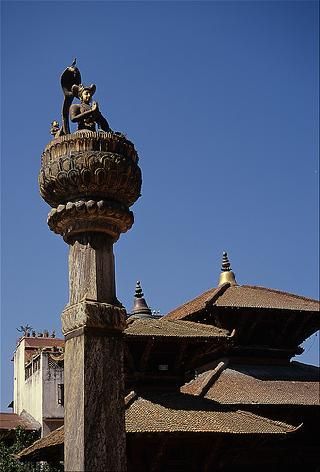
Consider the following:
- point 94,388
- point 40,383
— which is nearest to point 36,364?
point 40,383

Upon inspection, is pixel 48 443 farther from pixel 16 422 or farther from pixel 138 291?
pixel 16 422

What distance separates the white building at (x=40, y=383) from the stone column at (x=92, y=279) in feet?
96.4

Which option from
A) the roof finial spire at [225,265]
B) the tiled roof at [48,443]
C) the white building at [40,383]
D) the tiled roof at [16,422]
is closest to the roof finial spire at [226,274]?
the roof finial spire at [225,265]

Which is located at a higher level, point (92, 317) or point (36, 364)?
point (36, 364)

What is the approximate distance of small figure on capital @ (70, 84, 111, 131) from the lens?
6027mm

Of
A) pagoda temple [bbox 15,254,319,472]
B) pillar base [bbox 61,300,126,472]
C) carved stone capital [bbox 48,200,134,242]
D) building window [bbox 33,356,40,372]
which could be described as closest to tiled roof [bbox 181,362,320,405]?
pagoda temple [bbox 15,254,319,472]

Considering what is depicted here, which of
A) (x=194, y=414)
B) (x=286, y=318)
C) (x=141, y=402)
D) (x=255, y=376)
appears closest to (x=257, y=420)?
Answer: (x=194, y=414)

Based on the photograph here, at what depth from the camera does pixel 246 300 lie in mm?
21641

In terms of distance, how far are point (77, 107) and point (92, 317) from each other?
1.86m

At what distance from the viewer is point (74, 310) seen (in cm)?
548

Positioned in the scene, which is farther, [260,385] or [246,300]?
[246,300]

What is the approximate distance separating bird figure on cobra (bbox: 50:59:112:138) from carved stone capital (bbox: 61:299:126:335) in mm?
1518

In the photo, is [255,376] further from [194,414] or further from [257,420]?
[194,414]

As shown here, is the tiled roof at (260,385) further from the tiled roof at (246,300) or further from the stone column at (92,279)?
the stone column at (92,279)
